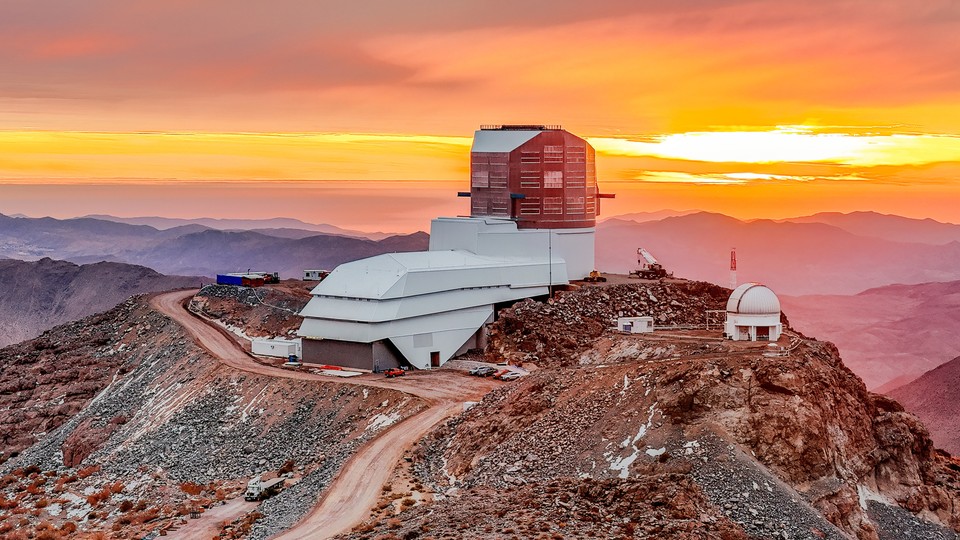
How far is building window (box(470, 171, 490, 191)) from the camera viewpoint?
79000 millimetres

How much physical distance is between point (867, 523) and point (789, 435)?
4.48 metres

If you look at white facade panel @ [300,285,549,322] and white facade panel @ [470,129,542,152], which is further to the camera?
white facade panel @ [470,129,542,152]

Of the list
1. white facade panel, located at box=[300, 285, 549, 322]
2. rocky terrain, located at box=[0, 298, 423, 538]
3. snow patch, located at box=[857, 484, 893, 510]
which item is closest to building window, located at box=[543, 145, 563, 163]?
white facade panel, located at box=[300, 285, 549, 322]

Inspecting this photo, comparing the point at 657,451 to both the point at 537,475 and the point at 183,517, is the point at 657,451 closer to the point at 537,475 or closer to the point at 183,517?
the point at 537,475

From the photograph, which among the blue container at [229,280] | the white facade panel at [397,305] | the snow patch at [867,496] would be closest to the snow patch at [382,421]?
the white facade panel at [397,305]

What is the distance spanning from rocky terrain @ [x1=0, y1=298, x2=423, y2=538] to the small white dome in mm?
15791

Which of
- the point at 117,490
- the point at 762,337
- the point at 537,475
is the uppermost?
the point at 762,337

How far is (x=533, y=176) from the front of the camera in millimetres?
77688

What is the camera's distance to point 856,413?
146 ft

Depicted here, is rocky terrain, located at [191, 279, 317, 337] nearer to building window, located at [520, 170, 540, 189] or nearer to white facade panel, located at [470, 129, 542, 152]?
white facade panel, located at [470, 129, 542, 152]

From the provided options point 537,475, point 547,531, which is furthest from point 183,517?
point 547,531

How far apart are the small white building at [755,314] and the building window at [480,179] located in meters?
33.7

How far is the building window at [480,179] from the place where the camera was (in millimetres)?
79000

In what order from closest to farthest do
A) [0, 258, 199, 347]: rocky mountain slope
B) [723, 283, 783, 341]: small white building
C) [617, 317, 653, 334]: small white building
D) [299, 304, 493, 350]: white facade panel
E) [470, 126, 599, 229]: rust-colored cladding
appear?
1. [723, 283, 783, 341]: small white building
2. [617, 317, 653, 334]: small white building
3. [299, 304, 493, 350]: white facade panel
4. [470, 126, 599, 229]: rust-colored cladding
5. [0, 258, 199, 347]: rocky mountain slope
